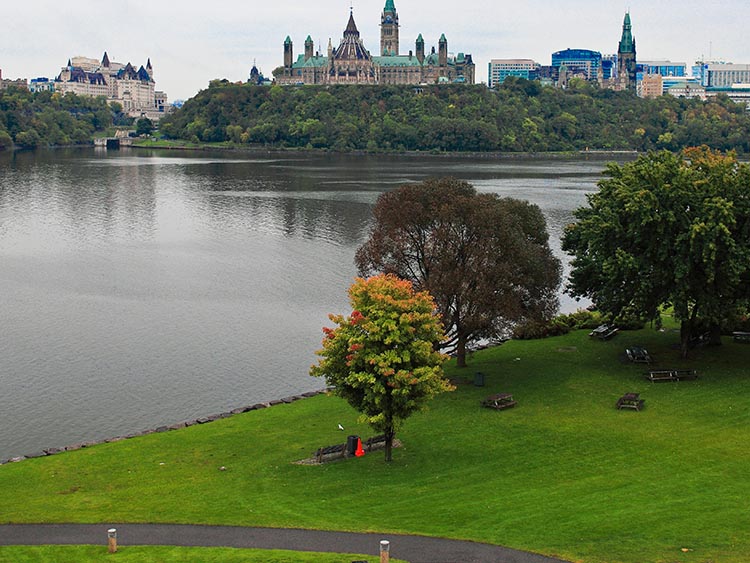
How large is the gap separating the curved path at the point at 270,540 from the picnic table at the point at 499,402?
13.0m

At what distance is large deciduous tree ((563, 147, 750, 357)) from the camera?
37.5 m

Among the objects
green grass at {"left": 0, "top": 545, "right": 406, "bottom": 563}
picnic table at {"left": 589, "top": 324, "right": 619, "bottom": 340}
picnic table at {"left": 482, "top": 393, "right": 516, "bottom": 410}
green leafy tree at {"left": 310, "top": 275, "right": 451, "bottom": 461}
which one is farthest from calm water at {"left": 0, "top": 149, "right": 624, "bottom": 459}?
green grass at {"left": 0, "top": 545, "right": 406, "bottom": 563}

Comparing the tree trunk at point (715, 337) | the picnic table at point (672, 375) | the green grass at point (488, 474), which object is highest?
the tree trunk at point (715, 337)

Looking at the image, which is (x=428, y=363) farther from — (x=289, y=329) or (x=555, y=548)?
(x=289, y=329)

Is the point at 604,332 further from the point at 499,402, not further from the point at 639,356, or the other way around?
the point at 499,402

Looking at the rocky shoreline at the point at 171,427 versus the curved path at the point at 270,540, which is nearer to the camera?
the curved path at the point at 270,540

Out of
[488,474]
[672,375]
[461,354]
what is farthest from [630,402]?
[461,354]

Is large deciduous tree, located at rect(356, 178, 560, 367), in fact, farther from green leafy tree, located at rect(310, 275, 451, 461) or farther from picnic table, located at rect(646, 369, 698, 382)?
green leafy tree, located at rect(310, 275, 451, 461)

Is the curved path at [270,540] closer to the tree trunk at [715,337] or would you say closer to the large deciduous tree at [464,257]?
the large deciduous tree at [464,257]

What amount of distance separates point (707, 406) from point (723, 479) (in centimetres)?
798

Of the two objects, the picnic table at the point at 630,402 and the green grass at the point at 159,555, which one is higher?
the picnic table at the point at 630,402

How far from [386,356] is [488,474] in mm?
4506

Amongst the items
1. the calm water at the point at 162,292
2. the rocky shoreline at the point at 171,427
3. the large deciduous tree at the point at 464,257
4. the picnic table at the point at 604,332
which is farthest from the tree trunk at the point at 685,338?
the calm water at the point at 162,292

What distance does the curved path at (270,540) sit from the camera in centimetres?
2138
